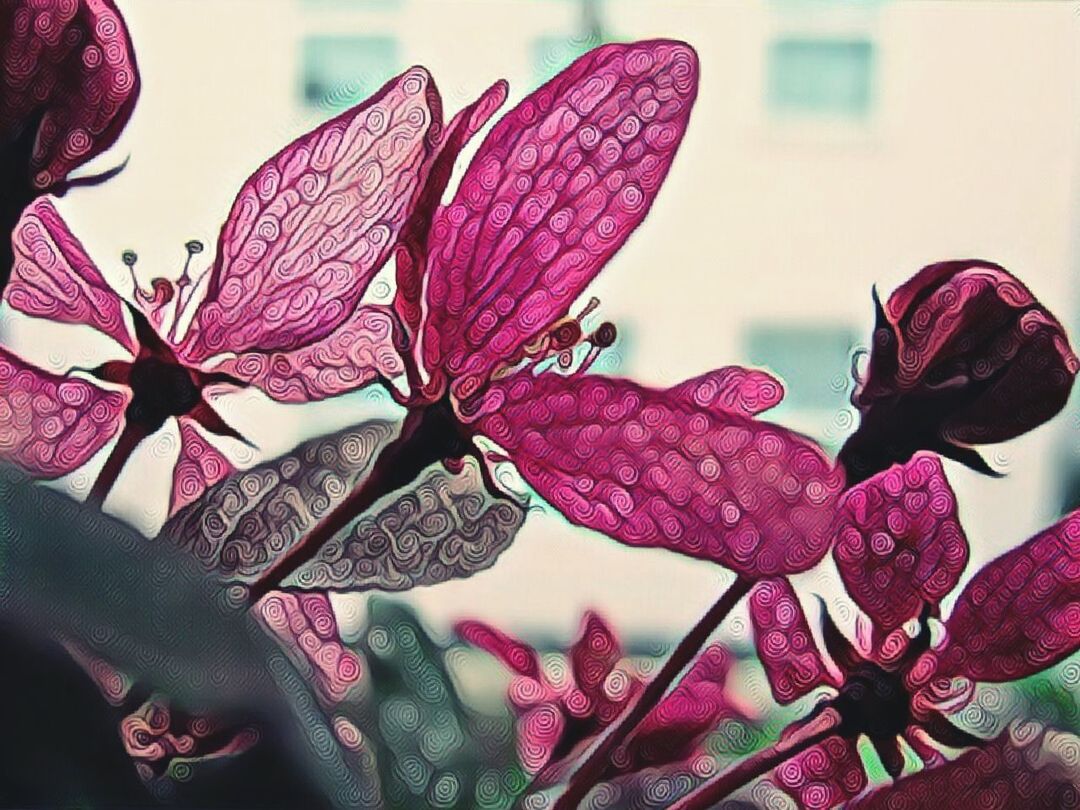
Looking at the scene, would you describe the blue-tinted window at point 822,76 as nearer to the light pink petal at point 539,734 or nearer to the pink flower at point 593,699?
the pink flower at point 593,699

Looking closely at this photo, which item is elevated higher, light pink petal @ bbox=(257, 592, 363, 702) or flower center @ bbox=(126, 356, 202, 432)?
flower center @ bbox=(126, 356, 202, 432)

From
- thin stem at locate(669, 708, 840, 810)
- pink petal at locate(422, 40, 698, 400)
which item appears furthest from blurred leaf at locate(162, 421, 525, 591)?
thin stem at locate(669, 708, 840, 810)

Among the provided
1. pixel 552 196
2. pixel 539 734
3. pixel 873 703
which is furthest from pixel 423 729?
pixel 552 196

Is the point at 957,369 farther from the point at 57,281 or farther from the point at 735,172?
the point at 57,281

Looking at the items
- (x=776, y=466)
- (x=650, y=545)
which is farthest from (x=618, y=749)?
(x=776, y=466)

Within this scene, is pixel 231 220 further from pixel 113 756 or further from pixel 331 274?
pixel 113 756

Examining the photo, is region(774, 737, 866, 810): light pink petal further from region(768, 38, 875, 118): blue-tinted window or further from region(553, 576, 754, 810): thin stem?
region(768, 38, 875, 118): blue-tinted window

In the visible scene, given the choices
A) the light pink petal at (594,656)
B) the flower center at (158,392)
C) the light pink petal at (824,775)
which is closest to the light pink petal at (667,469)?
the light pink petal at (594,656)
